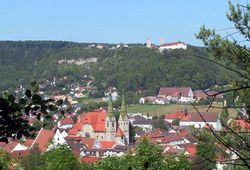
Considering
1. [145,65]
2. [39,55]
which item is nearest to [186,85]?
[145,65]

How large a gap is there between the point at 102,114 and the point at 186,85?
42.1m

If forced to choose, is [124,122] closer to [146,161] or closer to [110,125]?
[110,125]

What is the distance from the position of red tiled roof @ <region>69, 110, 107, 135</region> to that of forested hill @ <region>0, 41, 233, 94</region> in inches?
841

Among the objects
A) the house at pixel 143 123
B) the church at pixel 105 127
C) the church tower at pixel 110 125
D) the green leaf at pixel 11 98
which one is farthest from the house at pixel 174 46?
the green leaf at pixel 11 98

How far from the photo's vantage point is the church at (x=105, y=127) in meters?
46.0

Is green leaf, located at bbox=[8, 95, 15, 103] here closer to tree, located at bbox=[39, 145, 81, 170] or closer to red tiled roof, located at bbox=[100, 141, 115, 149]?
tree, located at bbox=[39, 145, 81, 170]

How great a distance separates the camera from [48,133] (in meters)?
44.4

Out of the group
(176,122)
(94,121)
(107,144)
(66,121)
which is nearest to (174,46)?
(176,122)

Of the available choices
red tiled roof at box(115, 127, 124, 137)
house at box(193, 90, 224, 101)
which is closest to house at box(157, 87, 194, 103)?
house at box(193, 90, 224, 101)

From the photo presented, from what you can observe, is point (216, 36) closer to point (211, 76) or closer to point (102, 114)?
point (102, 114)

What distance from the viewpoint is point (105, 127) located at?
157 ft

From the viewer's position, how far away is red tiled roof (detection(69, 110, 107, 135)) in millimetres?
49562

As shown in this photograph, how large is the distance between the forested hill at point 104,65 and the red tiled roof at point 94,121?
21355 millimetres

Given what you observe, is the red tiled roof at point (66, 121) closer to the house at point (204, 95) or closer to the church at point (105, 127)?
the church at point (105, 127)
